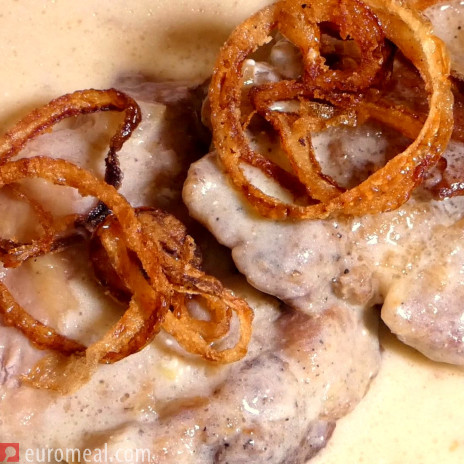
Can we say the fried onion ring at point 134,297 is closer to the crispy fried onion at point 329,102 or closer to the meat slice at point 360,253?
the meat slice at point 360,253

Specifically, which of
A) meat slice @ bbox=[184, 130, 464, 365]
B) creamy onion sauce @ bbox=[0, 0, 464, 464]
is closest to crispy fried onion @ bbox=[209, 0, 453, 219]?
meat slice @ bbox=[184, 130, 464, 365]

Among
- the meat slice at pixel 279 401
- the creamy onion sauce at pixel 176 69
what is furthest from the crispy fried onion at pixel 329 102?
the creamy onion sauce at pixel 176 69

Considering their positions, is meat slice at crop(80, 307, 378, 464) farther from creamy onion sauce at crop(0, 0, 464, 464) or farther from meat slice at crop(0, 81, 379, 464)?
creamy onion sauce at crop(0, 0, 464, 464)

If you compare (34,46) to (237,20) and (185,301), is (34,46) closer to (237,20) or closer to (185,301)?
(237,20)

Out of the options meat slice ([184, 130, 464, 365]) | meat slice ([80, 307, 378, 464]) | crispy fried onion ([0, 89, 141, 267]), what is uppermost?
crispy fried onion ([0, 89, 141, 267])

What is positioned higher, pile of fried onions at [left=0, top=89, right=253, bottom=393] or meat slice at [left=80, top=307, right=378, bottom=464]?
pile of fried onions at [left=0, top=89, right=253, bottom=393]
